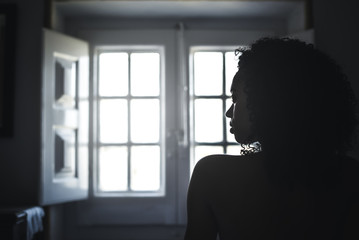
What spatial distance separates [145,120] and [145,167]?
→ 1.14 ft

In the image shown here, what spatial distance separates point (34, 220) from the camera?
2443mm

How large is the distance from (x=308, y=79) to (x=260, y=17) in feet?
7.76

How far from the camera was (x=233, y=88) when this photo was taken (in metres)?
1.04

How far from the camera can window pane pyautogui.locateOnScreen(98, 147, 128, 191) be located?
10.4ft

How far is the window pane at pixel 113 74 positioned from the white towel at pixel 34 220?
1.02 meters

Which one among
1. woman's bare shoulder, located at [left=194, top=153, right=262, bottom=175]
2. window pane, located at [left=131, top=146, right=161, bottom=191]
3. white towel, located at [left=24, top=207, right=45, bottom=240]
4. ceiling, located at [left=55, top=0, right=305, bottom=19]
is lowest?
white towel, located at [left=24, top=207, right=45, bottom=240]

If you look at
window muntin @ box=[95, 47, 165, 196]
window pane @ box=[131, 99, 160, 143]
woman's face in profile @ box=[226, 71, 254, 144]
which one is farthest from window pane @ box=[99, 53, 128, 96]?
woman's face in profile @ box=[226, 71, 254, 144]

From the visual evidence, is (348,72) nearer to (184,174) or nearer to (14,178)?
(184,174)

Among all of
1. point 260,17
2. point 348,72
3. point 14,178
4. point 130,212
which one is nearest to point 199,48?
point 260,17

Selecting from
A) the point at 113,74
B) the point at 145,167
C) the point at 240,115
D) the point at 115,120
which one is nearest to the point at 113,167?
the point at 145,167

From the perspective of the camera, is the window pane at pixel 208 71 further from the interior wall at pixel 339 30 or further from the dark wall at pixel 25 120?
the dark wall at pixel 25 120

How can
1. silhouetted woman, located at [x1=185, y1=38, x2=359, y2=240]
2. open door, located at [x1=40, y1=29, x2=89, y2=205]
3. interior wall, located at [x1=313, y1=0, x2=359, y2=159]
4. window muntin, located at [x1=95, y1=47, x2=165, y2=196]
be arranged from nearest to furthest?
silhouetted woman, located at [x1=185, y1=38, x2=359, y2=240], open door, located at [x1=40, y1=29, x2=89, y2=205], interior wall, located at [x1=313, y1=0, x2=359, y2=159], window muntin, located at [x1=95, y1=47, x2=165, y2=196]

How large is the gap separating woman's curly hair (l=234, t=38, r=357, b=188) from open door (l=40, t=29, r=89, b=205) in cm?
194

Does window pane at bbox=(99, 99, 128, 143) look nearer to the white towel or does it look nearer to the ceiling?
the ceiling
